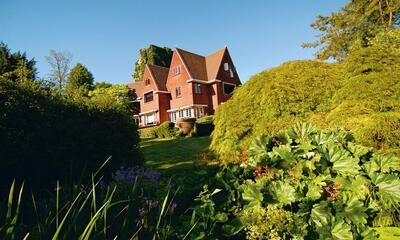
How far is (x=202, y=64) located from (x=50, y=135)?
106ft

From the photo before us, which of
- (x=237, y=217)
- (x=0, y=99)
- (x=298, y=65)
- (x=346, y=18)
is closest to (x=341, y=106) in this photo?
(x=298, y=65)

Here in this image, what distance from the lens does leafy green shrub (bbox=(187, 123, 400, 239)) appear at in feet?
10.8

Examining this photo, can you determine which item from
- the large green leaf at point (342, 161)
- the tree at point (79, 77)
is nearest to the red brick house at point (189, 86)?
the tree at point (79, 77)

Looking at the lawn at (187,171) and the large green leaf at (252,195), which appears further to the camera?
the lawn at (187,171)

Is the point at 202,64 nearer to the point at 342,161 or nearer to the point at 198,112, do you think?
the point at 198,112

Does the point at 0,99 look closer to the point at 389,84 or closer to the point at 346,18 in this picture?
the point at 389,84

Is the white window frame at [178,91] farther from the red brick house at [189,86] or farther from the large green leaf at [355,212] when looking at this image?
the large green leaf at [355,212]

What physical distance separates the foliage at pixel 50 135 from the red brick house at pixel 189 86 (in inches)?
1011

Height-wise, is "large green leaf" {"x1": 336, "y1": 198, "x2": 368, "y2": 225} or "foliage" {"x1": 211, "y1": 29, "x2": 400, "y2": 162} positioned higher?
"foliage" {"x1": 211, "y1": 29, "x2": 400, "y2": 162}

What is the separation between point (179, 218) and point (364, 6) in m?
35.7

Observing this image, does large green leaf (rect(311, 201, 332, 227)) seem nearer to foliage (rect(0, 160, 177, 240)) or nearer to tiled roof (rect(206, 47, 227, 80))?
foliage (rect(0, 160, 177, 240))

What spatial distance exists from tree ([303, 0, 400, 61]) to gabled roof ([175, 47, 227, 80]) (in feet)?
46.3

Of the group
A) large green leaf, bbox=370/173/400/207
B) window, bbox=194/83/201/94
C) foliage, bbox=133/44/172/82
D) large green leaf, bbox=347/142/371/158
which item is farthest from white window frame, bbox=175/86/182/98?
large green leaf, bbox=370/173/400/207

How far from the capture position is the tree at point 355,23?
2769 cm
